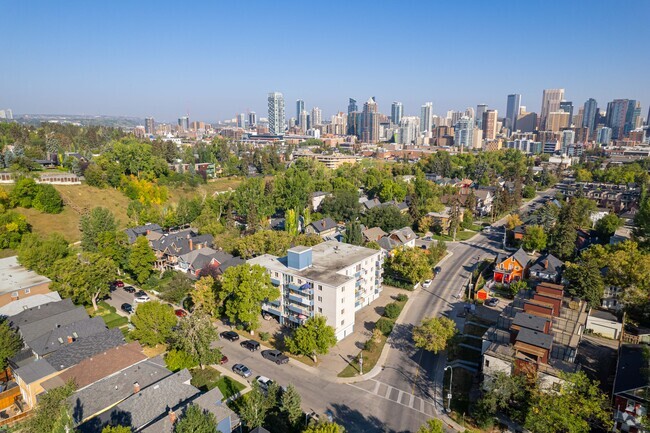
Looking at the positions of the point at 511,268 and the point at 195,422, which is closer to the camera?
the point at 195,422

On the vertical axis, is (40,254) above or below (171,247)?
above

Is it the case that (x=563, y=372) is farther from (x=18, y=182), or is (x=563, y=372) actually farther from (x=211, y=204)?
(x=18, y=182)

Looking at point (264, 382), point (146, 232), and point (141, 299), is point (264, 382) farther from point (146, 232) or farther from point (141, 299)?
point (146, 232)

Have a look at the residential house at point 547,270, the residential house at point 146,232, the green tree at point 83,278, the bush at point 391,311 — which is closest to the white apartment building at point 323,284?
the bush at point 391,311

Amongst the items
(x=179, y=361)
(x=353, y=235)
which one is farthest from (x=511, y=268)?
(x=179, y=361)

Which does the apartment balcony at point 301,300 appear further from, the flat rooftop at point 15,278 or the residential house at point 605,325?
the flat rooftop at point 15,278

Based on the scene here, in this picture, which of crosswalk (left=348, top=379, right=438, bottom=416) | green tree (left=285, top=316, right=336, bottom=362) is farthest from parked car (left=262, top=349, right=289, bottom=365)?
crosswalk (left=348, top=379, right=438, bottom=416)
